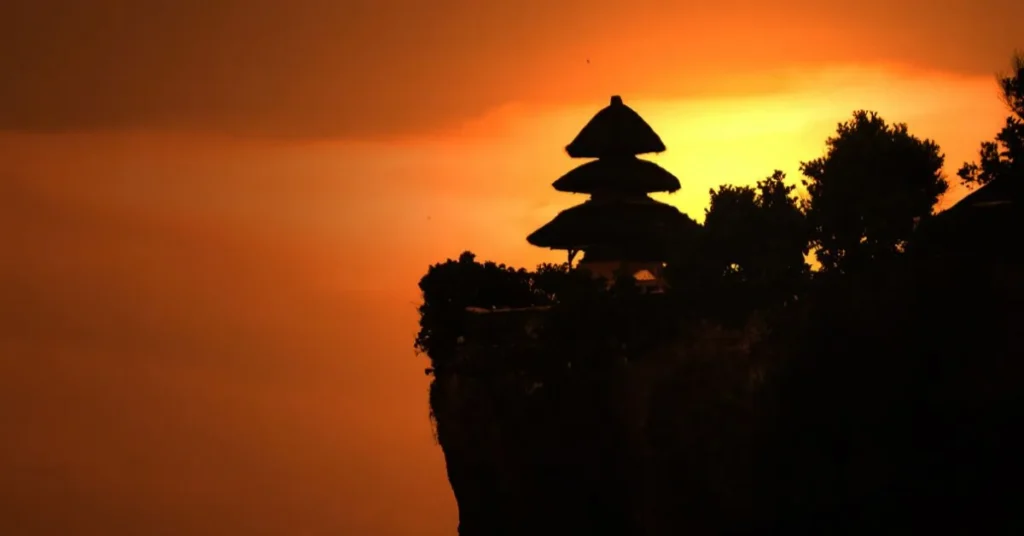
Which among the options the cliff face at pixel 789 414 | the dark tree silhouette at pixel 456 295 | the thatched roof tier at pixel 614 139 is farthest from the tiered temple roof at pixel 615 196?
the cliff face at pixel 789 414

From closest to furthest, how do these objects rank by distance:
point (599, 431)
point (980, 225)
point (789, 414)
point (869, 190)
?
point (789, 414), point (599, 431), point (980, 225), point (869, 190)

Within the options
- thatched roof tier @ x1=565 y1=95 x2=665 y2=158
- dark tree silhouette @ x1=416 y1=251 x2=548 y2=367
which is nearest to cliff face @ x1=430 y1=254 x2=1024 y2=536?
dark tree silhouette @ x1=416 y1=251 x2=548 y2=367

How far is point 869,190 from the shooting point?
64.7 m

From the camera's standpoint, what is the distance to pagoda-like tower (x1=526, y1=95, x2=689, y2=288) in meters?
68.1

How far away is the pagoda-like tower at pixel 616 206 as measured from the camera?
68.1m

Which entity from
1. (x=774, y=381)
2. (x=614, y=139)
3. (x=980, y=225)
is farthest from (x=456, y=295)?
(x=980, y=225)

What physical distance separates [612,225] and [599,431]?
41.8 ft

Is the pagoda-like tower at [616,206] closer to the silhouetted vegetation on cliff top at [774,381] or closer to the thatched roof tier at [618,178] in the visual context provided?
the thatched roof tier at [618,178]

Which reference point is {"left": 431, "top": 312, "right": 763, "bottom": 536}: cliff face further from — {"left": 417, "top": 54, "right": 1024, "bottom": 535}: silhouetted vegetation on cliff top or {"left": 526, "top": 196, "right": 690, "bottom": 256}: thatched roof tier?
{"left": 526, "top": 196, "right": 690, "bottom": 256}: thatched roof tier

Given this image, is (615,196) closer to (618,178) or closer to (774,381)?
(618,178)

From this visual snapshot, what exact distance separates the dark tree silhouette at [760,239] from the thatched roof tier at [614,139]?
9.98 meters

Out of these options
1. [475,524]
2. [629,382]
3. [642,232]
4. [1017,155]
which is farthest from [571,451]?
[1017,155]

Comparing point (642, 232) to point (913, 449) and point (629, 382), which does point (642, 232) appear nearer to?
point (629, 382)

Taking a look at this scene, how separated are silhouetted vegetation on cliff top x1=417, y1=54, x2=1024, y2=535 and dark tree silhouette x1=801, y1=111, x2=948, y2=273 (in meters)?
0.12
